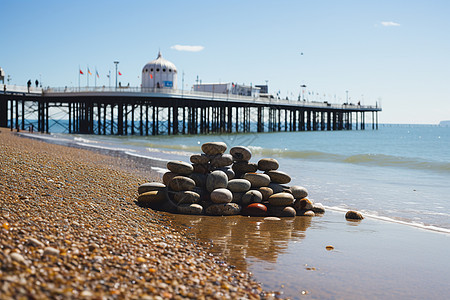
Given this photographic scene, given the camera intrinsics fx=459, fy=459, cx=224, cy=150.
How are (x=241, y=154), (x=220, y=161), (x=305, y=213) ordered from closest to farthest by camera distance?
1. (x=305, y=213)
2. (x=220, y=161)
3. (x=241, y=154)

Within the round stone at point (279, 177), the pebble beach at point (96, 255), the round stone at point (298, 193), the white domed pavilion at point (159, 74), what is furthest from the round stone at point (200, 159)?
the white domed pavilion at point (159, 74)

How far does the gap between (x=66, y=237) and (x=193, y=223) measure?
344 centimetres

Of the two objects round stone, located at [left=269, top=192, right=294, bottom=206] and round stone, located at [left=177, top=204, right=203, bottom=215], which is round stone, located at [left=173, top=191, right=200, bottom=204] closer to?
round stone, located at [left=177, top=204, right=203, bottom=215]

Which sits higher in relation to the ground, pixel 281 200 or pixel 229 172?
pixel 229 172

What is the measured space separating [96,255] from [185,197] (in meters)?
4.77

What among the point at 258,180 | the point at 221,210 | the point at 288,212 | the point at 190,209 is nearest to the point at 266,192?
the point at 258,180

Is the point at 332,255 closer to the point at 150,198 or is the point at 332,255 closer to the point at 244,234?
the point at 244,234

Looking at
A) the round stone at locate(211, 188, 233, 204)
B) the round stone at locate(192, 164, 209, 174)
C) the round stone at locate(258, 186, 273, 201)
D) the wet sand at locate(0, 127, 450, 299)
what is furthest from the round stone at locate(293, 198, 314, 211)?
the round stone at locate(192, 164, 209, 174)

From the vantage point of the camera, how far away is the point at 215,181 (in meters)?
10.4

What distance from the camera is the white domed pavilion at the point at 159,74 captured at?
62.9m

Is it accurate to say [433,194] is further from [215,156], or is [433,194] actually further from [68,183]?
[68,183]

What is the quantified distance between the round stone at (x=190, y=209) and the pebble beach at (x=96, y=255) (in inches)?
29.9

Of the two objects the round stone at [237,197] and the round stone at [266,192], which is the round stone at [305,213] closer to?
the round stone at [266,192]

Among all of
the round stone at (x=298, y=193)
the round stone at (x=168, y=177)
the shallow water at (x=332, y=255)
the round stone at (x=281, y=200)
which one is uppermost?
the round stone at (x=168, y=177)
